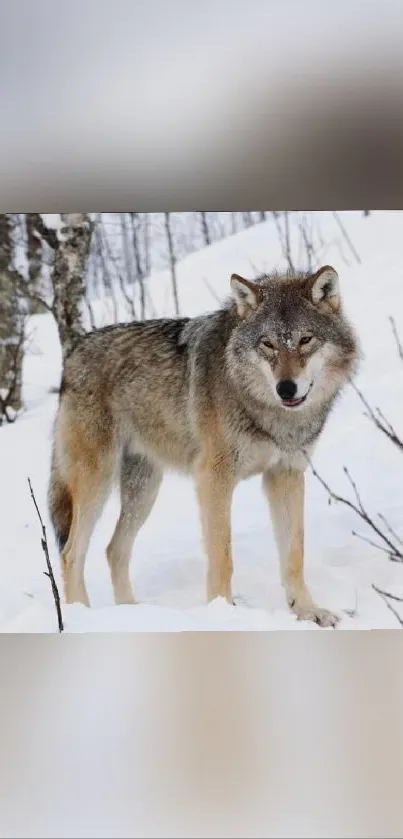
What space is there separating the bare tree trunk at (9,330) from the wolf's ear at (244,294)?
2.61 feet

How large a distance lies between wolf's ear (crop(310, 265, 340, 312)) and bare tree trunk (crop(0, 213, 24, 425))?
1.08m

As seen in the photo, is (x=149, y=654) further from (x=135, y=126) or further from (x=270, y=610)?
(x=135, y=126)

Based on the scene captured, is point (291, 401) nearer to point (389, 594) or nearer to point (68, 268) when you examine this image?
point (389, 594)

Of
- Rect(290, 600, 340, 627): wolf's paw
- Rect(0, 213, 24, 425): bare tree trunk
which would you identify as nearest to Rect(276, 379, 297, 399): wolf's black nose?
Rect(290, 600, 340, 627): wolf's paw

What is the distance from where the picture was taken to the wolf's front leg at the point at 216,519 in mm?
3479

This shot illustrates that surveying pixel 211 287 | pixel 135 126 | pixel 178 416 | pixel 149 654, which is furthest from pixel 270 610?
pixel 135 126

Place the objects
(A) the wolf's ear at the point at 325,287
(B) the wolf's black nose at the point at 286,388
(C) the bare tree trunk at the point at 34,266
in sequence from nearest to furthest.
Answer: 1. (B) the wolf's black nose at the point at 286,388
2. (A) the wolf's ear at the point at 325,287
3. (C) the bare tree trunk at the point at 34,266

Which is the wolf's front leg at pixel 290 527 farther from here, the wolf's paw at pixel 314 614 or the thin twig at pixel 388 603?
the thin twig at pixel 388 603

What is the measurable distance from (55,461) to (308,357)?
3.28ft

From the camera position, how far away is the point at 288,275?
3574 mm

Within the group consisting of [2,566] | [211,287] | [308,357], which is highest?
[211,287]

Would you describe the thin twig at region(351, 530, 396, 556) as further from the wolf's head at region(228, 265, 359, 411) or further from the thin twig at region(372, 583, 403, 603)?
the wolf's head at region(228, 265, 359, 411)

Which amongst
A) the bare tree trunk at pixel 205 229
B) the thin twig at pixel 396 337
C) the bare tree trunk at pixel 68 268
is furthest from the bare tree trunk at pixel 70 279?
the thin twig at pixel 396 337

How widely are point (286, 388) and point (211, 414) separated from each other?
0.93 ft
